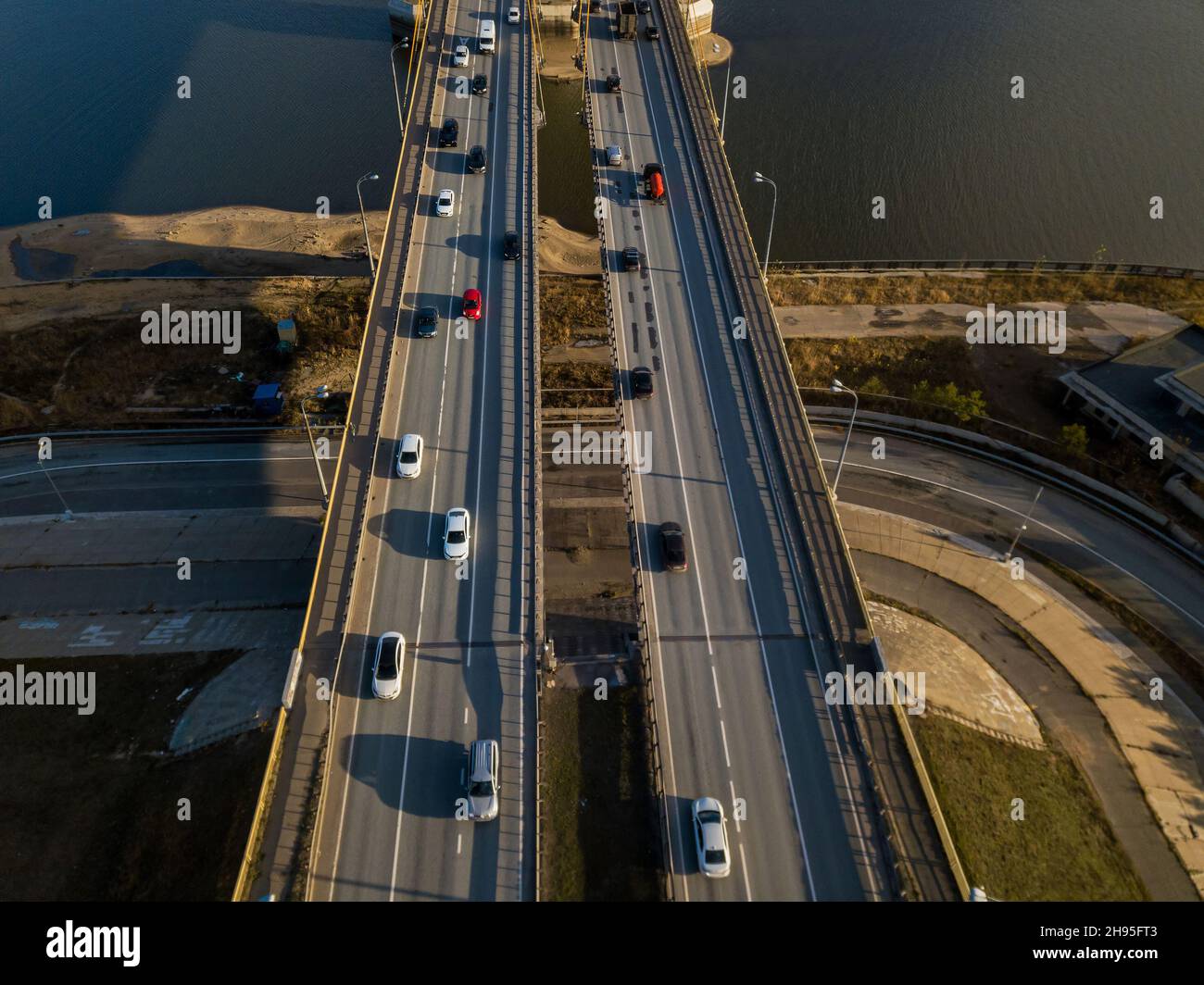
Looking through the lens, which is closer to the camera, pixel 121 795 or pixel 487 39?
pixel 121 795

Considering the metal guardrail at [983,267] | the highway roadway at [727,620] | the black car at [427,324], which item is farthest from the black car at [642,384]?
the metal guardrail at [983,267]

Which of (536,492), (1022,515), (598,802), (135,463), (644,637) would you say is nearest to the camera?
(644,637)

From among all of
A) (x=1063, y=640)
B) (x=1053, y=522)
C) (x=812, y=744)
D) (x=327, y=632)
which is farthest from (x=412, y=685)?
(x=1053, y=522)

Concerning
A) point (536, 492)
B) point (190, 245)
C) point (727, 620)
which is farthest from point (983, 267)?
point (190, 245)

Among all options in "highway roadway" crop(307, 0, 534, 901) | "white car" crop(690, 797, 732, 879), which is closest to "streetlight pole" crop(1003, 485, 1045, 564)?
"white car" crop(690, 797, 732, 879)

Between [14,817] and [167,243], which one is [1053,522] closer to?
[14,817]

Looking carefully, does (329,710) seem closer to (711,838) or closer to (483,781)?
(483,781)

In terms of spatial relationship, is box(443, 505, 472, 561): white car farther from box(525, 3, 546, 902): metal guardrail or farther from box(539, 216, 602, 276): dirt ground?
box(539, 216, 602, 276): dirt ground
